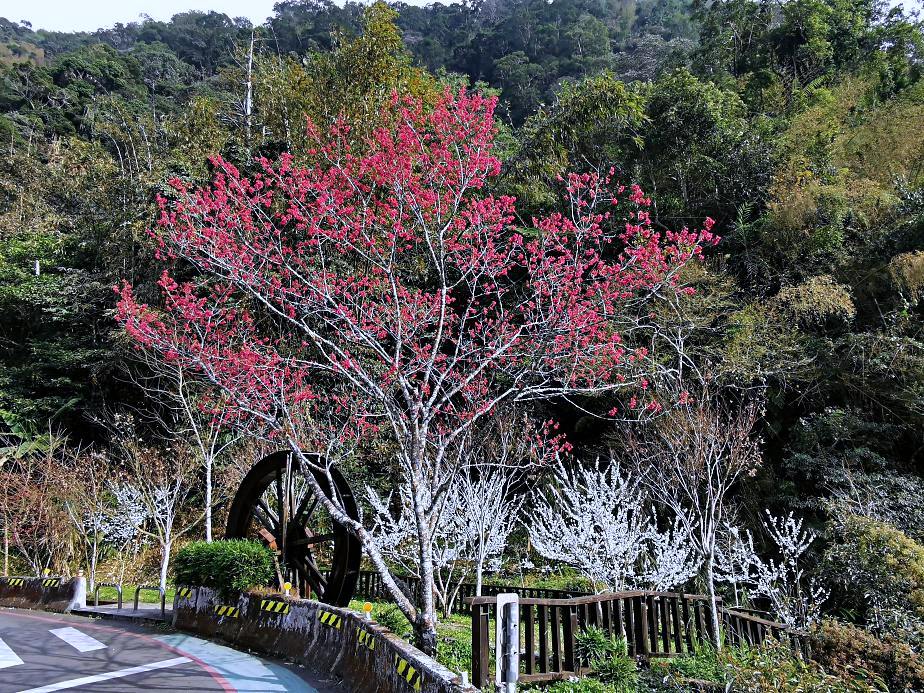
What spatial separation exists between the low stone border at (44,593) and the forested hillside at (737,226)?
4498mm

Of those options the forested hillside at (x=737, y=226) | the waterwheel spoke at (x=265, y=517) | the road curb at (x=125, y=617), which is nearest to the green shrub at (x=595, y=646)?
the forested hillside at (x=737, y=226)

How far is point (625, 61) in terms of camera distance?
133ft

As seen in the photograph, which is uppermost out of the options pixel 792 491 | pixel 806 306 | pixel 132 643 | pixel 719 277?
pixel 719 277

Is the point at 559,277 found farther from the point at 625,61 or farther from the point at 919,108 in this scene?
the point at 625,61

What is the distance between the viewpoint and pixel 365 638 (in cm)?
604

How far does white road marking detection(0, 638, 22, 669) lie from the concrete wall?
2.24 metres

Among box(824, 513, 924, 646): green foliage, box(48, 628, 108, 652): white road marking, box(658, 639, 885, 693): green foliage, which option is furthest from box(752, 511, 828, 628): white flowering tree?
box(48, 628, 108, 652): white road marking

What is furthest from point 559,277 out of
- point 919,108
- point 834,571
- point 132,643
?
point 919,108

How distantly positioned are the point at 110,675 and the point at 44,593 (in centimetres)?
847

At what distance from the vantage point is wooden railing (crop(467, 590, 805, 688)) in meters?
6.00

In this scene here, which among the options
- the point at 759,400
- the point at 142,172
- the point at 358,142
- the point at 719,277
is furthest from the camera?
the point at 142,172

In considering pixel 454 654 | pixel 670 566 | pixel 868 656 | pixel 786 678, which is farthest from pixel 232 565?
pixel 868 656

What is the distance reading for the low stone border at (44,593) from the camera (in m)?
13.0

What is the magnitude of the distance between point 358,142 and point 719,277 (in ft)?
31.5
